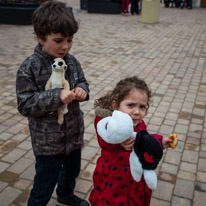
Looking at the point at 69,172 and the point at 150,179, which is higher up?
the point at 150,179

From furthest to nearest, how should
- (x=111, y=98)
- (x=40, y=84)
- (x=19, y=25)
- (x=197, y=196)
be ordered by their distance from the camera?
(x=19, y=25) < (x=197, y=196) < (x=111, y=98) < (x=40, y=84)

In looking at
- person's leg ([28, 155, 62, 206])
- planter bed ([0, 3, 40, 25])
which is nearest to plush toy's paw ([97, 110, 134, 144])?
person's leg ([28, 155, 62, 206])

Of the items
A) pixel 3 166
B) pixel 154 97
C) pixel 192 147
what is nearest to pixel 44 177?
pixel 3 166

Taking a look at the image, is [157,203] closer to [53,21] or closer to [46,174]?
[46,174]

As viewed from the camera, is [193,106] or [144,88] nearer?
[144,88]

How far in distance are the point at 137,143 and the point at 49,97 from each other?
1.98 ft

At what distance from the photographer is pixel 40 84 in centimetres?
175

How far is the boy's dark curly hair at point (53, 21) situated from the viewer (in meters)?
1.64

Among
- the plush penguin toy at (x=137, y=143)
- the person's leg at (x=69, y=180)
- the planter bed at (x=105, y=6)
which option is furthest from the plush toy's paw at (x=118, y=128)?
the planter bed at (x=105, y=6)

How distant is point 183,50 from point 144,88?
7.24 m

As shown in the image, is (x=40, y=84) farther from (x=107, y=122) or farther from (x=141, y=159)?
(x=141, y=159)

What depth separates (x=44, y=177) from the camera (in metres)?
1.93

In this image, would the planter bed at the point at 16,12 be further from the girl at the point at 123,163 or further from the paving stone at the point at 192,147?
the girl at the point at 123,163

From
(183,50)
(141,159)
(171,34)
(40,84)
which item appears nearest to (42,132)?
(40,84)
